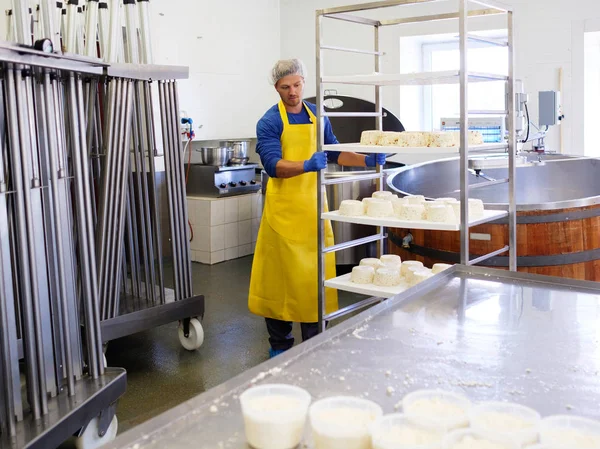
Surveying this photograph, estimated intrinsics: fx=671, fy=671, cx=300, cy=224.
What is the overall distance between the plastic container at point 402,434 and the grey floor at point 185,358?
6.71ft

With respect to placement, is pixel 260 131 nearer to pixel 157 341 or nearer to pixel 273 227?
pixel 273 227

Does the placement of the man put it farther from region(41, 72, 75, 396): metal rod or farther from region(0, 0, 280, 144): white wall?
region(0, 0, 280, 144): white wall

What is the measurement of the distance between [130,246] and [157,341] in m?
0.72

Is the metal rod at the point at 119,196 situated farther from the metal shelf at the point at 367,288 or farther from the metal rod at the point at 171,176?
the metal shelf at the point at 367,288

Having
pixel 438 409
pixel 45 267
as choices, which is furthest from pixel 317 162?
pixel 438 409

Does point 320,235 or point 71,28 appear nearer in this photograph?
point 71,28

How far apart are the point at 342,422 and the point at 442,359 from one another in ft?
1.53

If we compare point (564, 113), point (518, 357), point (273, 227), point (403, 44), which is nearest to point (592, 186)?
point (564, 113)

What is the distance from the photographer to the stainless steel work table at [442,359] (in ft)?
3.91

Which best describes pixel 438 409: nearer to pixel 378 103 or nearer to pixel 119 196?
pixel 119 196

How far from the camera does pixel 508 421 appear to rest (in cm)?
108

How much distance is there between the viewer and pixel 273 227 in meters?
3.60

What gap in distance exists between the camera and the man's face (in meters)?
3.48

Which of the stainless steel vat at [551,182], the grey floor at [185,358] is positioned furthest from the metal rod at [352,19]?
the grey floor at [185,358]
